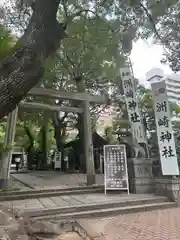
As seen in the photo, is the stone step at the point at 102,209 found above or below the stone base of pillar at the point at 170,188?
below

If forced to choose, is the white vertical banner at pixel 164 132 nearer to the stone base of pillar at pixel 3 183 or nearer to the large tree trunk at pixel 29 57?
the large tree trunk at pixel 29 57

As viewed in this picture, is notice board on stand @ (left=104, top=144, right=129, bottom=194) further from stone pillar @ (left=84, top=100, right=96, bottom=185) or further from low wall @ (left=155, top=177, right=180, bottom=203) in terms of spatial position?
stone pillar @ (left=84, top=100, right=96, bottom=185)

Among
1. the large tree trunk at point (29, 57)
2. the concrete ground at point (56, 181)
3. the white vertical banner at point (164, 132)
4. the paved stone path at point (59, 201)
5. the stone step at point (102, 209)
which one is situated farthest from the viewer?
the concrete ground at point (56, 181)

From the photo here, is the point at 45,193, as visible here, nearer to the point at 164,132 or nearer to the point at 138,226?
the point at 138,226

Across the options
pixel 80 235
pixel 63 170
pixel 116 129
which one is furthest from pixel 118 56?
pixel 63 170

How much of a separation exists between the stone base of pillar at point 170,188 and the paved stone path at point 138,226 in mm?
648

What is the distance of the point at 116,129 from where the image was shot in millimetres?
13414

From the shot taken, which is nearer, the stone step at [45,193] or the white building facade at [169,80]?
the stone step at [45,193]

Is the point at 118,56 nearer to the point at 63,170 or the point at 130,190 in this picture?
the point at 130,190

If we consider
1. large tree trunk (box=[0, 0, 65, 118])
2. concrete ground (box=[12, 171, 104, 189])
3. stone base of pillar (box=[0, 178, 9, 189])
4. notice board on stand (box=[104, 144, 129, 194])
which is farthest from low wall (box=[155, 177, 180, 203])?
large tree trunk (box=[0, 0, 65, 118])

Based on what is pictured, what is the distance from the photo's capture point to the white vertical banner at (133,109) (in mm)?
7570

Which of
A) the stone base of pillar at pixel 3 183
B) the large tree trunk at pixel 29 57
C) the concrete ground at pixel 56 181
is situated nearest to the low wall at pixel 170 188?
the concrete ground at pixel 56 181

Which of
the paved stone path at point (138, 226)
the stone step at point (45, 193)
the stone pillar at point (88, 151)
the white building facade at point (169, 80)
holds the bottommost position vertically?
the paved stone path at point (138, 226)

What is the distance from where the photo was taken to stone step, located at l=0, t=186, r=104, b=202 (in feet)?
22.1
